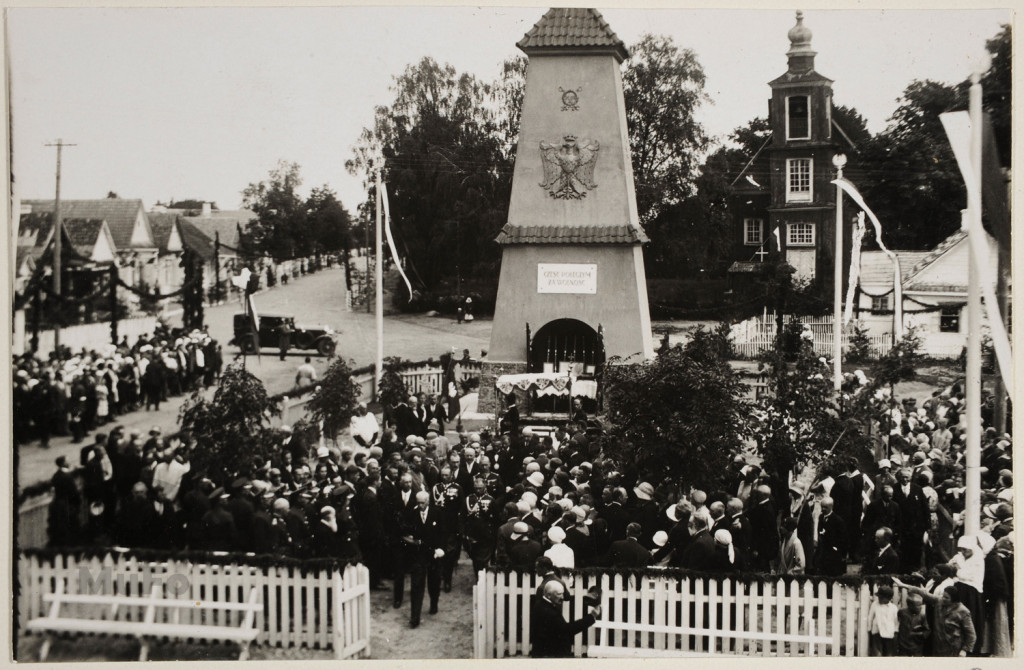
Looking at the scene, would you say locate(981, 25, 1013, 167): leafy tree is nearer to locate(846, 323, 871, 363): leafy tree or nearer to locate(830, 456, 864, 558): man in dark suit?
locate(830, 456, 864, 558): man in dark suit

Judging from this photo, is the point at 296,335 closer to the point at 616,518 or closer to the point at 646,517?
the point at 616,518

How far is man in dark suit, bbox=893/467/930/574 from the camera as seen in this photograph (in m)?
11.4

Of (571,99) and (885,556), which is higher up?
(571,99)

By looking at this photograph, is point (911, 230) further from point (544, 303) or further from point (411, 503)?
point (411, 503)

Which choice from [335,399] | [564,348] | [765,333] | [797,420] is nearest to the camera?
[797,420]

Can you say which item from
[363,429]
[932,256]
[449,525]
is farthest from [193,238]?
[932,256]

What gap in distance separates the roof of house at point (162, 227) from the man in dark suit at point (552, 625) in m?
8.80

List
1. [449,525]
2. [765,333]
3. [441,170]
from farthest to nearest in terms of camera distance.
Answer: [441,170] < [765,333] < [449,525]

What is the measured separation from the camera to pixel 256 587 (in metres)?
10.3

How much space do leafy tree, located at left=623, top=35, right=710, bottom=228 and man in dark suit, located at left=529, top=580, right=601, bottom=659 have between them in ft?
71.3

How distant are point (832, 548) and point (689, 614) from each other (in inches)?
72.5

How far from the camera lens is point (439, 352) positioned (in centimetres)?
3072

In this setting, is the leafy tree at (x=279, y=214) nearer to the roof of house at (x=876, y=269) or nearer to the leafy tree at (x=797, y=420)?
the leafy tree at (x=797, y=420)

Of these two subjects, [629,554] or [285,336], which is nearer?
[629,554]
